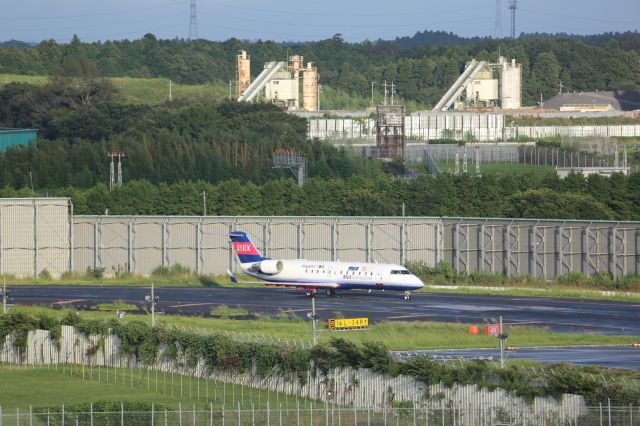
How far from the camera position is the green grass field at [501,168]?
513 ft

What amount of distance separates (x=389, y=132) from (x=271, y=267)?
76920 millimetres

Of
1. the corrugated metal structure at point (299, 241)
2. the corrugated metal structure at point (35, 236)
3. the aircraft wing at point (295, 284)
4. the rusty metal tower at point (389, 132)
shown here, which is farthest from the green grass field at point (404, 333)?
the rusty metal tower at point (389, 132)

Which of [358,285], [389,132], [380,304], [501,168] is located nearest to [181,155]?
[389,132]

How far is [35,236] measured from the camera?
10781 centimetres

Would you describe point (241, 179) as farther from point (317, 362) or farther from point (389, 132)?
point (317, 362)

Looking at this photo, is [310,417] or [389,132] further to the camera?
[389,132]

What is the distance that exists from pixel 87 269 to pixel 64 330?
47.8 metres

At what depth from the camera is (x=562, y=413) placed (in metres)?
43.4

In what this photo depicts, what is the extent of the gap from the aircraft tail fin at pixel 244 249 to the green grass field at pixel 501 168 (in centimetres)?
6145

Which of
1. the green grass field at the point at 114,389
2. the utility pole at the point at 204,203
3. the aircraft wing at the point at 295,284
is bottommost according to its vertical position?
the green grass field at the point at 114,389

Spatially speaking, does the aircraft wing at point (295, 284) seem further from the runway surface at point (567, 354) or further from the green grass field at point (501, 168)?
the green grass field at point (501, 168)

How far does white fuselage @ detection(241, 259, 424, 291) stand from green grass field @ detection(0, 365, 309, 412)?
34.4m

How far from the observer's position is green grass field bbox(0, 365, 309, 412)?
52.2 metres

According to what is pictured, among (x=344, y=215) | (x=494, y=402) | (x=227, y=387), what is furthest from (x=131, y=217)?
(x=494, y=402)
